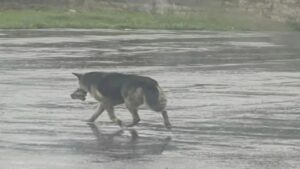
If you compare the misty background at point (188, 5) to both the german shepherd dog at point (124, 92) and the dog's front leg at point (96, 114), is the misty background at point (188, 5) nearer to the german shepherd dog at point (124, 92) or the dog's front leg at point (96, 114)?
the dog's front leg at point (96, 114)

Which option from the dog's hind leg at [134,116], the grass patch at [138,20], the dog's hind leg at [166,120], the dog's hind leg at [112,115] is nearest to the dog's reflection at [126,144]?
the dog's hind leg at [134,116]

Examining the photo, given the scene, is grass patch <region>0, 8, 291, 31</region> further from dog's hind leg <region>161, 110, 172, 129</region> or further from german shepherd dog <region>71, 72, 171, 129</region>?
dog's hind leg <region>161, 110, 172, 129</region>

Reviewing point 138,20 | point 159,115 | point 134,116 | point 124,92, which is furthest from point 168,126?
point 138,20

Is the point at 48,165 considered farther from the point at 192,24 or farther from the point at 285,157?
the point at 192,24

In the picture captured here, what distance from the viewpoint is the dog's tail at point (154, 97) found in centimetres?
1152

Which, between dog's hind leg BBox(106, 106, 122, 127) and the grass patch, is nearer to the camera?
dog's hind leg BBox(106, 106, 122, 127)

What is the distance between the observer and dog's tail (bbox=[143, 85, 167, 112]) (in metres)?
11.5

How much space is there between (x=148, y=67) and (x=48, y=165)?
11264 millimetres

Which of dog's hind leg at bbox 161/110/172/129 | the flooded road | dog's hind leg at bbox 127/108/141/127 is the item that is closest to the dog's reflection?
the flooded road

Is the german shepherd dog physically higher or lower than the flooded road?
higher

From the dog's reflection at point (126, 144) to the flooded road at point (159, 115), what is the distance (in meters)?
0.01

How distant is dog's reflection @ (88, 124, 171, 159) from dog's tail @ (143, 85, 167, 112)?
17.1 inches

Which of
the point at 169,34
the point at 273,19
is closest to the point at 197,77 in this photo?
the point at 169,34

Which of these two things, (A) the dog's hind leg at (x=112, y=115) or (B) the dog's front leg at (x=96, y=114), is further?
A: (B) the dog's front leg at (x=96, y=114)
